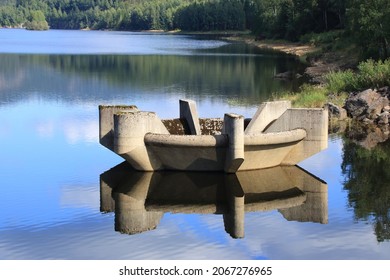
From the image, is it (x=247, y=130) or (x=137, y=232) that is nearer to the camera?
(x=137, y=232)

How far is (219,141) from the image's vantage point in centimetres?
2091

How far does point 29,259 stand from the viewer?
50.6 ft

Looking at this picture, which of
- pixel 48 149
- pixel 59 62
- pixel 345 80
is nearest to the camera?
pixel 48 149

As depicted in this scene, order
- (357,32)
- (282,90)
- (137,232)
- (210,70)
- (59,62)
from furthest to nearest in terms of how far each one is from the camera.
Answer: (59,62), (210,70), (357,32), (282,90), (137,232)

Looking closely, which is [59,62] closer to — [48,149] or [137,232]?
[48,149]

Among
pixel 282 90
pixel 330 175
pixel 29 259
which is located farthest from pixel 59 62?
pixel 29 259

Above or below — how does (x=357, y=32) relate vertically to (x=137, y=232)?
above

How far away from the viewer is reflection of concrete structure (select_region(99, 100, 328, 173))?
21016 mm

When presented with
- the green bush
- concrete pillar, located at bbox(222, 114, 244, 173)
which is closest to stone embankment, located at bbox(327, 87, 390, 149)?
the green bush

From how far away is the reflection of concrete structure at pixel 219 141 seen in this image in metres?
21.0

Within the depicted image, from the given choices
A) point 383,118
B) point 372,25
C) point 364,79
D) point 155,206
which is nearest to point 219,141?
point 155,206

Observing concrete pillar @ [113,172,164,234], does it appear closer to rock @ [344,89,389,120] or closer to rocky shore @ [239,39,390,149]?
rocky shore @ [239,39,390,149]

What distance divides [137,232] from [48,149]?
10.4 m

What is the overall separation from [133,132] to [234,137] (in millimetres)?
2886
